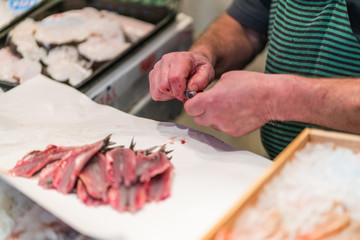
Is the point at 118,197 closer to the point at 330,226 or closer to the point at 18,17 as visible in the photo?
the point at 330,226

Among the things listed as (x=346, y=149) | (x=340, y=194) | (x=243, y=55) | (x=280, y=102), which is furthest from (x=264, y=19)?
(x=340, y=194)

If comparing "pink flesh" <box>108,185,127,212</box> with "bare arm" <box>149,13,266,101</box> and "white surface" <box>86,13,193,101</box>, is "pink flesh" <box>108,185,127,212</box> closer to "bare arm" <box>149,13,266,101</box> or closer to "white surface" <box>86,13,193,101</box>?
"bare arm" <box>149,13,266,101</box>

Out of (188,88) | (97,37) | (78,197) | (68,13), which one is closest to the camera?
(78,197)

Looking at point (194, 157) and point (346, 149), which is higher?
point (346, 149)

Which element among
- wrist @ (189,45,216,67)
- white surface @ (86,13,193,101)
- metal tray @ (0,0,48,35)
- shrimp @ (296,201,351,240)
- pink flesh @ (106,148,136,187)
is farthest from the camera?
metal tray @ (0,0,48,35)

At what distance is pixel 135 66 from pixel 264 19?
2.30 feet

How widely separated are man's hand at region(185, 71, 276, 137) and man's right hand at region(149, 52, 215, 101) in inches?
4.6

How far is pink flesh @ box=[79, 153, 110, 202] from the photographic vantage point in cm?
111

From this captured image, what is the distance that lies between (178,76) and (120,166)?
1.33ft

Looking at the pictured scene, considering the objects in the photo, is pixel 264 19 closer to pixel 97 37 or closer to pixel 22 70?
pixel 97 37

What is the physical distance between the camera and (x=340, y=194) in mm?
951

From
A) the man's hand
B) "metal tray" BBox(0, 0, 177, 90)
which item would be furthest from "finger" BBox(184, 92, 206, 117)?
"metal tray" BBox(0, 0, 177, 90)

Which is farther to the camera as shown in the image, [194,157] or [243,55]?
[243,55]

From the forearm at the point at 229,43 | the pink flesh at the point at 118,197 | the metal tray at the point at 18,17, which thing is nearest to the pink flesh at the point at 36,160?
the pink flesh at the point at 118,197
